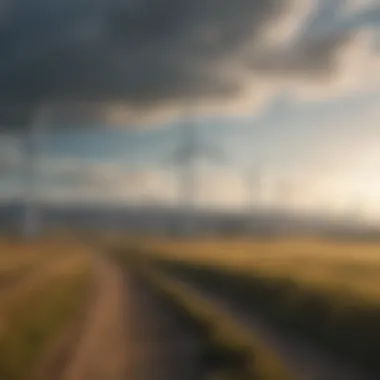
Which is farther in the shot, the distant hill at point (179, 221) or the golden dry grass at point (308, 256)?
the golden dry grass at point (308, 256)

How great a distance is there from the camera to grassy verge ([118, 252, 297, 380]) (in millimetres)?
8914

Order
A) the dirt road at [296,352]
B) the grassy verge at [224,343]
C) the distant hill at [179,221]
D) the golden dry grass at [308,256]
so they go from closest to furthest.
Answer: the grassy verge at [224,343] < the dirt road at [296,352] < the distant hill at [179,221] < the golden dry grass at [308,256]

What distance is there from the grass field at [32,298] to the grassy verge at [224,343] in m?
1.77

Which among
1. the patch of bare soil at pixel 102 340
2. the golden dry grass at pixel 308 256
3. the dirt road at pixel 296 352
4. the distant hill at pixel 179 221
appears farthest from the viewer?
the golden dry grass at pixel 308 256

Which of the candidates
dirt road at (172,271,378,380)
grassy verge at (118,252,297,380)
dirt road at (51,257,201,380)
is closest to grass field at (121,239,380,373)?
dirt road at (172,271,378,380)

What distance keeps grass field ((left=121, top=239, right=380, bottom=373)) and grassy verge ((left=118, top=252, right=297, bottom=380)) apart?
84 centimetres

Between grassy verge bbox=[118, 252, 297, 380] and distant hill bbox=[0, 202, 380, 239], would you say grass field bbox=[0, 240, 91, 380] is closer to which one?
distant hill bbox=[0, 202, 380, 239]

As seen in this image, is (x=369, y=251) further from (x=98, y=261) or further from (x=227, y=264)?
(x=98, y=261)

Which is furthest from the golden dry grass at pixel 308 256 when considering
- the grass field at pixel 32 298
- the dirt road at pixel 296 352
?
the grass field at pixel 32 298

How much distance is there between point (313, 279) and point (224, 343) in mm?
2475

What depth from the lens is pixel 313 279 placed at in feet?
40.9

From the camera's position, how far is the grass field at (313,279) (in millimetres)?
10766

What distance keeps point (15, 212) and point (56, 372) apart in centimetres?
203

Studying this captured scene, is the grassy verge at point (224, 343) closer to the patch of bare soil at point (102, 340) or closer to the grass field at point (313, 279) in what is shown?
the patch of bare soil at point (102, 340)
